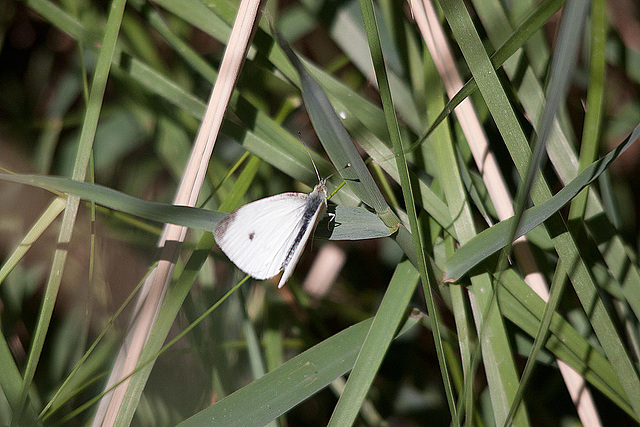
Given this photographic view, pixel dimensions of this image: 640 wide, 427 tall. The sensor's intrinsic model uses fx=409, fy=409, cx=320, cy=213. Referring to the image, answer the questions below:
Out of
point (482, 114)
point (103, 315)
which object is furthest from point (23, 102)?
point (482, 114)

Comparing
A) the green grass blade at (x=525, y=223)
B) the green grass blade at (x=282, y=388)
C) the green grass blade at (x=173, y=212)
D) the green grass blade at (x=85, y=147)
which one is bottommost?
the green grass blade at (x=282, y=388)

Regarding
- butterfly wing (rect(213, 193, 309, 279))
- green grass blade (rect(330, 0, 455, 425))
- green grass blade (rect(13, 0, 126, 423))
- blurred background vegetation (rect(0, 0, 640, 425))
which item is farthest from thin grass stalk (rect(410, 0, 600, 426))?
green grass blade (rect(13, 0, 126, 423))

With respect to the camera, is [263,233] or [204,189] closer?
[263,233]

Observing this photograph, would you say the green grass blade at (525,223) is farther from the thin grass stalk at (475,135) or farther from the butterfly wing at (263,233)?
the butterfly wing at (263,233)

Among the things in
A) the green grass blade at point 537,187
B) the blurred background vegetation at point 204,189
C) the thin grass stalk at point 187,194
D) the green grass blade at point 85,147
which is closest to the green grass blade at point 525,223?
the green grass blade at point 537,187

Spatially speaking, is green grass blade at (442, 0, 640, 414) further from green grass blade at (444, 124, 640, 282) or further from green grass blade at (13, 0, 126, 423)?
green grass blade at (13, 0, 126, 423)

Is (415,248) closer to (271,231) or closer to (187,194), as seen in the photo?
(271,231)

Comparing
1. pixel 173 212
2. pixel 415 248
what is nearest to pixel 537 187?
pixel 415 248
